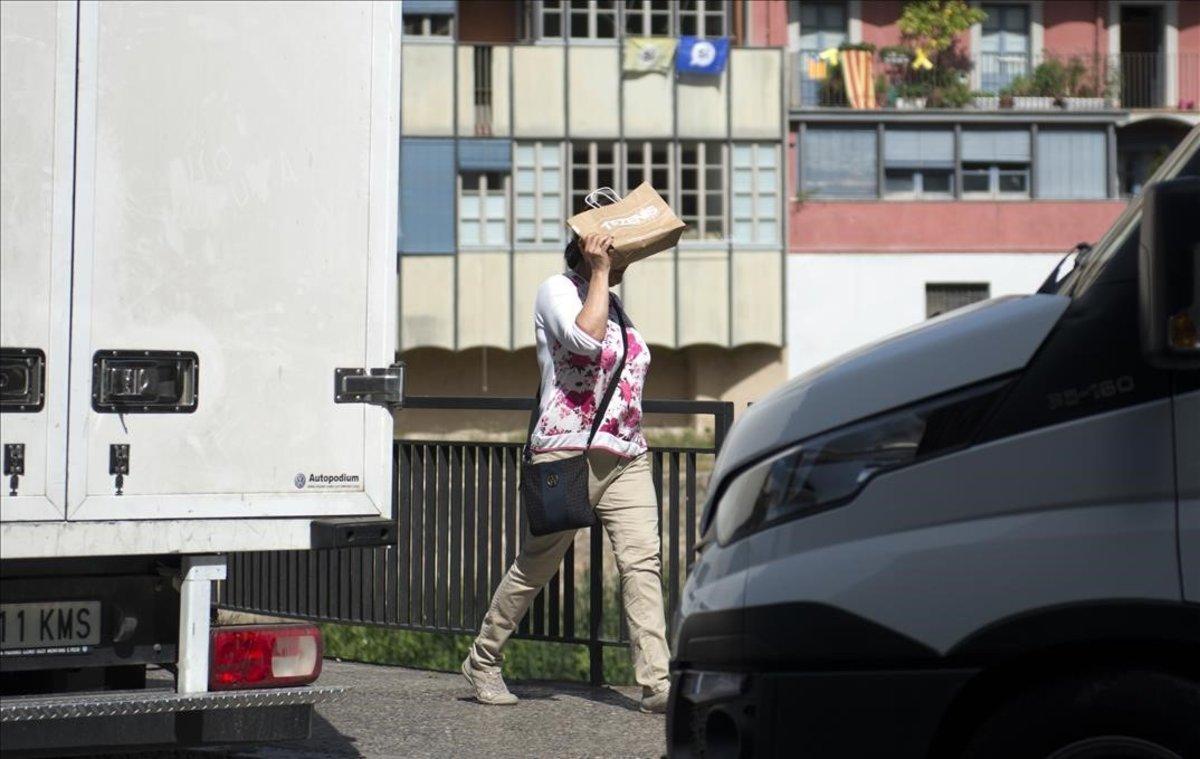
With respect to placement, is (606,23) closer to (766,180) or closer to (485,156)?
(485,156)

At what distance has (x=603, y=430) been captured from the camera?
7.53 meters

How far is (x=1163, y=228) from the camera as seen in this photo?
4.13m

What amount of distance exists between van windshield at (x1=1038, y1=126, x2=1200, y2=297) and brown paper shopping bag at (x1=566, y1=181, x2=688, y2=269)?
7.69 ft

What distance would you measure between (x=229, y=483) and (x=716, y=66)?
36.4m

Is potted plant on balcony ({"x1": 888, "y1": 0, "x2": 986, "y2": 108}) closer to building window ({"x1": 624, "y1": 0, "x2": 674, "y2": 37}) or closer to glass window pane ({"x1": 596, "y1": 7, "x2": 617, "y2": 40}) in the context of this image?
building window ({"x1": 624, "y1": 0, "x2": 674, "y2": 37})

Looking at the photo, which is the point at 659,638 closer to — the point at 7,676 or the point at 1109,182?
the point at 7,676

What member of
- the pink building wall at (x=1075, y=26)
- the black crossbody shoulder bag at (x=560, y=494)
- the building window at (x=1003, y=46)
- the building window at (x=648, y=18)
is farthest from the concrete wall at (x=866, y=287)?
the black crossbody shoulder bag at (x=560, y=494)

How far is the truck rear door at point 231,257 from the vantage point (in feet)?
18.0

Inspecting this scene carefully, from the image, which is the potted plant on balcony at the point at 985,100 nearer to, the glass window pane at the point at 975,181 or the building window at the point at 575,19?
the glass window pane at the point at 975,181

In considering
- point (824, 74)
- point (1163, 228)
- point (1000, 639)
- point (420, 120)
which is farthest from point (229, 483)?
point (824, 74)

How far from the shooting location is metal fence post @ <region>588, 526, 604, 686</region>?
28.9ft

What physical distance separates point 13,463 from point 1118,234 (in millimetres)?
2842

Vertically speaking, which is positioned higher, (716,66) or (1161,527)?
(716,66)

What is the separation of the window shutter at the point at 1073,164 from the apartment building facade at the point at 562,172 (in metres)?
5.90
